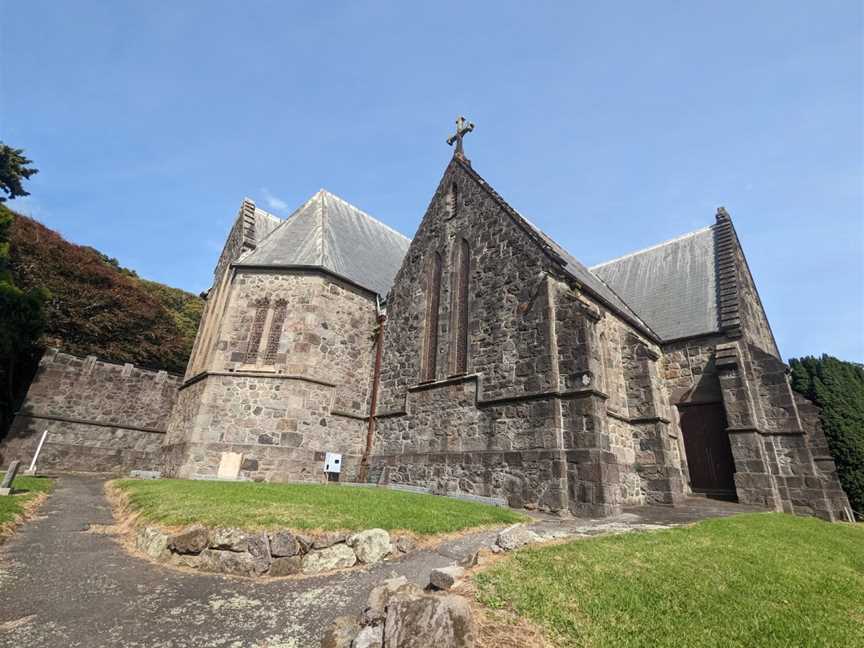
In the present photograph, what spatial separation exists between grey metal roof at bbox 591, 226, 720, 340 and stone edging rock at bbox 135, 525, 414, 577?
16.7 metres

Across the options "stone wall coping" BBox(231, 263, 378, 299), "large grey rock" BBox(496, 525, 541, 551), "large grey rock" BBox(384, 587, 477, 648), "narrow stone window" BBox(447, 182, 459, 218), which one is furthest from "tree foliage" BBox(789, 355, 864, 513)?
"stone wall coping" BBox(231, 263, 378, 299)

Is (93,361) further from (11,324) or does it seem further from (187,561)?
(187,561)

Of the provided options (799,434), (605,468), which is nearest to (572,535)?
(605,468)

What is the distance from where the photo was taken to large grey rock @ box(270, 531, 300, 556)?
5.59 metres

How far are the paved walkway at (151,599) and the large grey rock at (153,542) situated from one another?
0.67 feet

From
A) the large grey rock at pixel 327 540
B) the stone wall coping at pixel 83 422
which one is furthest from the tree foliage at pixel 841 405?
the stone wall coping at pixel 83 422

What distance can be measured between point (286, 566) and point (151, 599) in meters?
1.51

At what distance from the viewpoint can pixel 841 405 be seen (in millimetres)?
16281

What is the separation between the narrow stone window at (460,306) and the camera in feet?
46.8

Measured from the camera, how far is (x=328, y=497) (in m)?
9.11

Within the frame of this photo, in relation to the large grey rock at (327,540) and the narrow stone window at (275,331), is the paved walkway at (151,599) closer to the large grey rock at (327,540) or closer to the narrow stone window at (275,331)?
the large grey rock at (327,540)

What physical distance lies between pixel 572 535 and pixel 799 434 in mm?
12133

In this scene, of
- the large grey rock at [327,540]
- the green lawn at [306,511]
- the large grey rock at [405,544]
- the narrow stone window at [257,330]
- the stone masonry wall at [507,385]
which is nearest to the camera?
the large grey rock at [327,540]

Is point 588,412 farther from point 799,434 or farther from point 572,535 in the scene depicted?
point 799,434
